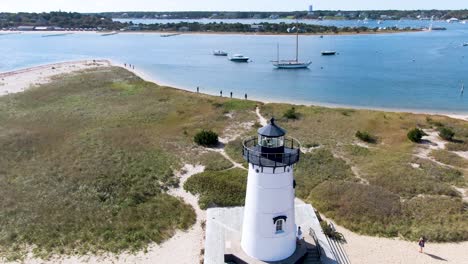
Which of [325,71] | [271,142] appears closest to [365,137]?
[271,142]

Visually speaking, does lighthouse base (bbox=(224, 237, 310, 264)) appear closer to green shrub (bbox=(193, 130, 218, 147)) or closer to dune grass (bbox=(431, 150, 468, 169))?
green shrub (bbox=(193, 130, 218, 147))

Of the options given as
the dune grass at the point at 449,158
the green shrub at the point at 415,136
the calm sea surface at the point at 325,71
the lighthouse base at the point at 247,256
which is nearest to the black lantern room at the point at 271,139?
the lighthouse base at the point at 247,256

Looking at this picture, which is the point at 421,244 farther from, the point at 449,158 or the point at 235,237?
the point at 449,158

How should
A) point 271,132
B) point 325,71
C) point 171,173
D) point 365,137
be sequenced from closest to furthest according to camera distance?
1. point 271,132
2. point 171,173
3. point 365,137
4. point 325,71

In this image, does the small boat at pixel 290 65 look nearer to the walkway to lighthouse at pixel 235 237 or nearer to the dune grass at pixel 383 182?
the dune grass at pixel 383 182

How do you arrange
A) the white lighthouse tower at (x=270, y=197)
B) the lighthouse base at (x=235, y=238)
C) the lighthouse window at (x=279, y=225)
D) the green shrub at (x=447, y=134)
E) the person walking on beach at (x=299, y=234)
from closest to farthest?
the white lighthouse tower at (x=270, y=197) → the lighthouse window at (x=279, y=225) → the lighthouse base at (x=235, y=238) → the person walking on beach at (x=299, y=234) → the green shrub at (x=447, y=134)

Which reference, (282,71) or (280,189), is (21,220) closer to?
(280,189)
